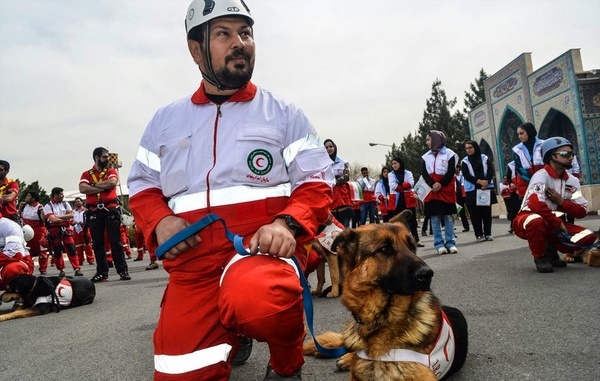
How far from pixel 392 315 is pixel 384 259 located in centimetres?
35

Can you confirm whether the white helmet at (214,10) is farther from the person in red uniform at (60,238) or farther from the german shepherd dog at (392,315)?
the person in red uniform at (60,238)

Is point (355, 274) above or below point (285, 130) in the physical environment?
below

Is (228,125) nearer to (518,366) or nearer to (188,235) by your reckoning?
(188,235)

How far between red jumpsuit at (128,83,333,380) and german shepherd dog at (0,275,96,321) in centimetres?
455

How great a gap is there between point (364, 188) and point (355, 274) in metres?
14.6

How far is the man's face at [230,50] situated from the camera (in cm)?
266

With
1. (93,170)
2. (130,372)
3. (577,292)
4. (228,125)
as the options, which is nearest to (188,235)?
(228,125)

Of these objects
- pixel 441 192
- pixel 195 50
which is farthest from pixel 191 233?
pixel 441 192

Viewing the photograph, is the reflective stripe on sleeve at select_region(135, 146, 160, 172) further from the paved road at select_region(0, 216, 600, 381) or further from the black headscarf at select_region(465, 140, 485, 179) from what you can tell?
the black headscarf at select_region(465, 140, 485, 179)

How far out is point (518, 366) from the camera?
2959 mm

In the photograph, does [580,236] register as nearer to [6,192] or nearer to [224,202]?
[224,202]

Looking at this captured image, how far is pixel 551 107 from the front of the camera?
23703 millimetres

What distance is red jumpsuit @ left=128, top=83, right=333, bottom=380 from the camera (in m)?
2.22

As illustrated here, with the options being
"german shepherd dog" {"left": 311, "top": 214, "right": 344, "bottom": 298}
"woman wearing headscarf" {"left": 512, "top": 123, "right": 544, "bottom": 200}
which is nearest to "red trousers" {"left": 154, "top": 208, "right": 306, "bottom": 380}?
"german shepherd dog" {"left": 311, "top": 214, "right": 344, "bottom": 298}
